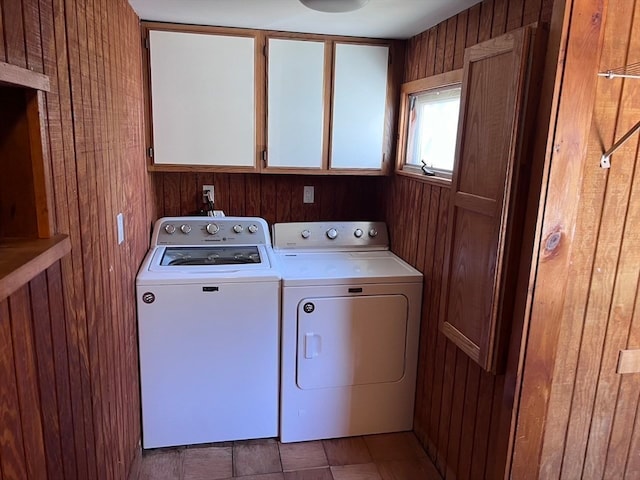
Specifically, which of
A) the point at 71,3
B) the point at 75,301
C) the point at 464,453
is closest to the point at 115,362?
the point at 75,301

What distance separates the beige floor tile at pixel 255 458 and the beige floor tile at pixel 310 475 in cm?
7

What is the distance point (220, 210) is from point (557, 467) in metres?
2.20

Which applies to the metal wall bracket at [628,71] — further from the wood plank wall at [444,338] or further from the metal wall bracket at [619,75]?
the wood plank wall at [444,338]

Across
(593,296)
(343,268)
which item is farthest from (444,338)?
(593,296)

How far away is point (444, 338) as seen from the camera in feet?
7.48

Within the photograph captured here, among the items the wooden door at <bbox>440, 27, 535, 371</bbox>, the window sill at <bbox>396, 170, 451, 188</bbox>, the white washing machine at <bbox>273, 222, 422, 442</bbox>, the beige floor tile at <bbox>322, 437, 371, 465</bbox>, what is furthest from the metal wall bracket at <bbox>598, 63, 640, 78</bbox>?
the beige floor tile at <bbox>322, 437, 371, 465</bbox>

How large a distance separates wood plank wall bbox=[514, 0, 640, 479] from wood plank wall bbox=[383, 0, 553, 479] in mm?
155

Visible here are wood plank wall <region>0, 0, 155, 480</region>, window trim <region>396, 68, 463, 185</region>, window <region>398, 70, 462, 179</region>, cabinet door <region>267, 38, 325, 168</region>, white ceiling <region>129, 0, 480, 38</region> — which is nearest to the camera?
wood plank wall <region>0, 0, 155, 480</region>

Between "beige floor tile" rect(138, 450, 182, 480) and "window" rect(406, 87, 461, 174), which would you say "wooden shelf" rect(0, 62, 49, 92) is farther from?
"beige floor tile" rect(138, 450, 182, 480)

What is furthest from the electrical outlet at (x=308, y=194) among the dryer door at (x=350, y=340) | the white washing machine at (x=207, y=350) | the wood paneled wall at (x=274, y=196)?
the dryer door at (x=350, y=340)

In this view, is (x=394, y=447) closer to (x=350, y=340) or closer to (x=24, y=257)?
(x=350, y=340)

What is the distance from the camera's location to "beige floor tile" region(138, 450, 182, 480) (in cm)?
225

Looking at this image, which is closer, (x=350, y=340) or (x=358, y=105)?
(x=350, y=340)

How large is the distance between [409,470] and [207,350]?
114cm
